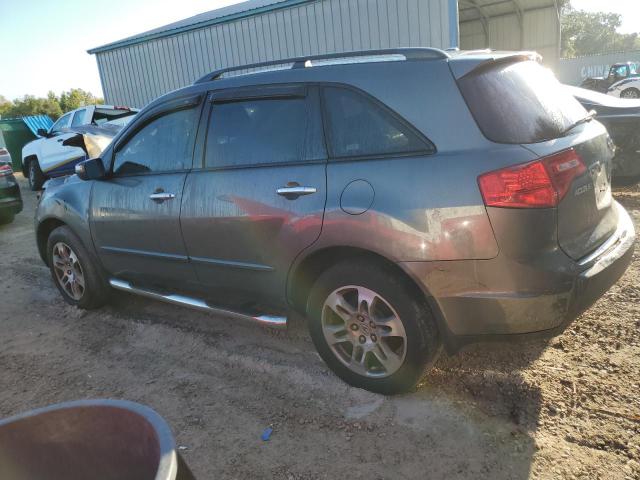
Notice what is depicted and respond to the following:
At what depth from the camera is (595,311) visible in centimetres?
362

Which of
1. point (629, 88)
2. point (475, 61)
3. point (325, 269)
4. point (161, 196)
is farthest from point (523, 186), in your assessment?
point (629, 88)

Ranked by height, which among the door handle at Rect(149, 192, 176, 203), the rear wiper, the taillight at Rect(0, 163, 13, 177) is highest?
the rear wiper

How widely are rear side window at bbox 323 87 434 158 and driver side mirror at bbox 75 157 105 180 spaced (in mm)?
2108

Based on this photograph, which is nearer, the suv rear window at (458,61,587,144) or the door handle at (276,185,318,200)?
the suv rear window at (458,61,587,144)

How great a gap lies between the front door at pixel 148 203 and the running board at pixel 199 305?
0.26 ft

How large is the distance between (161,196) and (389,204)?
1779mm

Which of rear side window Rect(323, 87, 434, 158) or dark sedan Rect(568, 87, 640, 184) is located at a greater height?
rear side window Rect(323, 87, 434, 158)

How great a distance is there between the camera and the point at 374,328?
2.78 meters

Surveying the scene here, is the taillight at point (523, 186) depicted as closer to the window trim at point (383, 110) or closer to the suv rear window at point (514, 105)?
the suv rear window at point (514, 105)

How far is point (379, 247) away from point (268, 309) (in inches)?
41.7

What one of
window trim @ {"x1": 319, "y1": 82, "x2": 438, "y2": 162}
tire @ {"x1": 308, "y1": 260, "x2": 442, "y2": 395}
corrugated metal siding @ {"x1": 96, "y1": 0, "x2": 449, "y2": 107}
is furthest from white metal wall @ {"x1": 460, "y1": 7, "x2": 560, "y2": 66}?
tire @ {"x1": 308, "y1": 260, "x2": 442, "y2": 395}

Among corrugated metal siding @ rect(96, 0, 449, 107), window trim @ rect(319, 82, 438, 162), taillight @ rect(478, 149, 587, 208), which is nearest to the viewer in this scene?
taillight @ rect(478, 149, 587, 208)

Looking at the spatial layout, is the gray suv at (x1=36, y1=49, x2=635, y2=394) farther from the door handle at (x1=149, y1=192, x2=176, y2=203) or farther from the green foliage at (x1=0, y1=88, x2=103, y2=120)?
the green foliage at (x1=0, y1=88, x2=103, y2=120)

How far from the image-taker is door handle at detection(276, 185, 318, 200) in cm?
283
